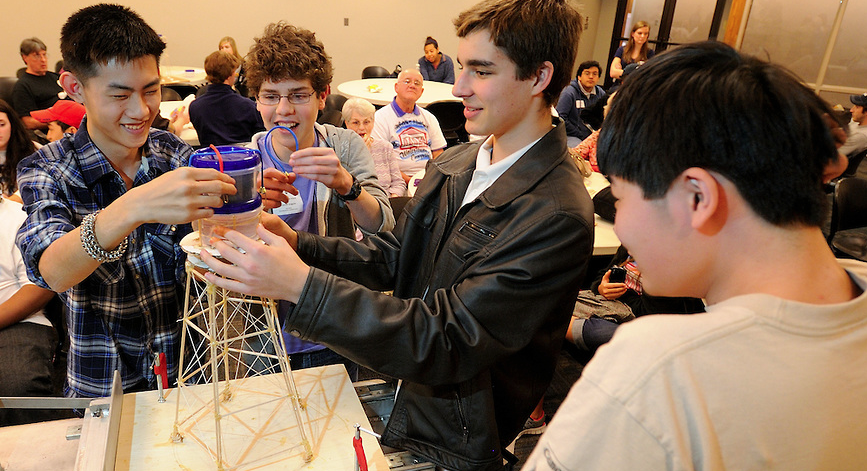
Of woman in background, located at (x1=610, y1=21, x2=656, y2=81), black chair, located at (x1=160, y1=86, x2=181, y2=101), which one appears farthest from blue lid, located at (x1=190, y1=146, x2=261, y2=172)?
woman in background, located at (x1=610, y1=21, x2=656, y2=81)

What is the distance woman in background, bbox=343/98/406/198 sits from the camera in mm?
3930

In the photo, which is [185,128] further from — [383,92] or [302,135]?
[302,135]

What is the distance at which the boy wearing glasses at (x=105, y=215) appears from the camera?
1.18 metres

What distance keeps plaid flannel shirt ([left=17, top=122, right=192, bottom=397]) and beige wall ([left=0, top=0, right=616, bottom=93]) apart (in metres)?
8.04

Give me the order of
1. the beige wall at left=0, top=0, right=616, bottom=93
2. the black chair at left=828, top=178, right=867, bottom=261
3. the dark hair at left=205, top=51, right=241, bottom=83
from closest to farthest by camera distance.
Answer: the black chair at left=828, top=178, right=867, bottom=261 → the dark hair at left=205, top=51, right=241, bottom=83 → the beige wall at left=0, top=0, right=616, bottom=93

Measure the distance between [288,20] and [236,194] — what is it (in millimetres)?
9350

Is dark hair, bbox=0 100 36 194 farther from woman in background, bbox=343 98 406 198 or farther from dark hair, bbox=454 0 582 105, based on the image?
dark hair, bbox=454 0 582 105

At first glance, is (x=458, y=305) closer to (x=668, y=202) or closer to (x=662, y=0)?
(x=668, y=202)

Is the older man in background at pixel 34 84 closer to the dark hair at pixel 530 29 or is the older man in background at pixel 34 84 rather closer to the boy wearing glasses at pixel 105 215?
the boy wearing glasses at pixel 105 215

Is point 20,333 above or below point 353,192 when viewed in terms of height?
below

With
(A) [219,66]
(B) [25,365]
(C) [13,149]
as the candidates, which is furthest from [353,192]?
(A) [219,66]

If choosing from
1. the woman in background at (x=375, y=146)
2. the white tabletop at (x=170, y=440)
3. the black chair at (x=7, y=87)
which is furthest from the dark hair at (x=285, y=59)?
the black chair at (x=7, y=87)

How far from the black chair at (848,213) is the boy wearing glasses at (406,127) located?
291cm

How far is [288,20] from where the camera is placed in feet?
30.8
